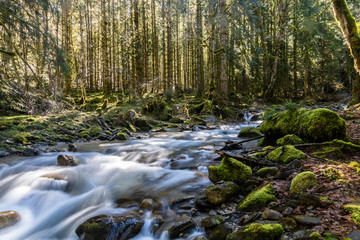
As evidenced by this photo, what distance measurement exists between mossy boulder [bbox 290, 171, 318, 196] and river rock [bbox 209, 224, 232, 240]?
1.12m

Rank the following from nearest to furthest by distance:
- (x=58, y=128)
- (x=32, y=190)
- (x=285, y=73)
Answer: (x=32, y=190) → (x=58, y=128) → (x=285, y=73)

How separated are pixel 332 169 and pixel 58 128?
439 inches

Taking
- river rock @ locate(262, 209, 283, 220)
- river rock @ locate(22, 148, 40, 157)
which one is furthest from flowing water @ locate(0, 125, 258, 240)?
river rock @ locate(262, 209, 283, 220)

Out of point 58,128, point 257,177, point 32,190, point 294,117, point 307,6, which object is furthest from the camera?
point 307,6

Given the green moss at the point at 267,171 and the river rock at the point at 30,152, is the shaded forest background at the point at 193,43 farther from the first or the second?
the green moss at the point at 267,171

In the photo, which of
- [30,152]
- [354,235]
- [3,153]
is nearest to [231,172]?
[354,235]

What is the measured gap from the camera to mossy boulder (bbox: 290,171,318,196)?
124 inches

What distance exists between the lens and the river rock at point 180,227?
3.19 metres

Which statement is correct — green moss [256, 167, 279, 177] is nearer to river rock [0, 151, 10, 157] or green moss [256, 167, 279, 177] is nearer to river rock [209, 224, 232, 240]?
river rock [209, 224, 232, 240]

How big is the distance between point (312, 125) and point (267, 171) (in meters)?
1.96

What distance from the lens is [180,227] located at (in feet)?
10.6

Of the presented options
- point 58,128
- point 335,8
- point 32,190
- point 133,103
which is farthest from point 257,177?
point 133,103

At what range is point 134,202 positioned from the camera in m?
4.37

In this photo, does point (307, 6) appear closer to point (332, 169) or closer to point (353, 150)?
point (353, 150)
